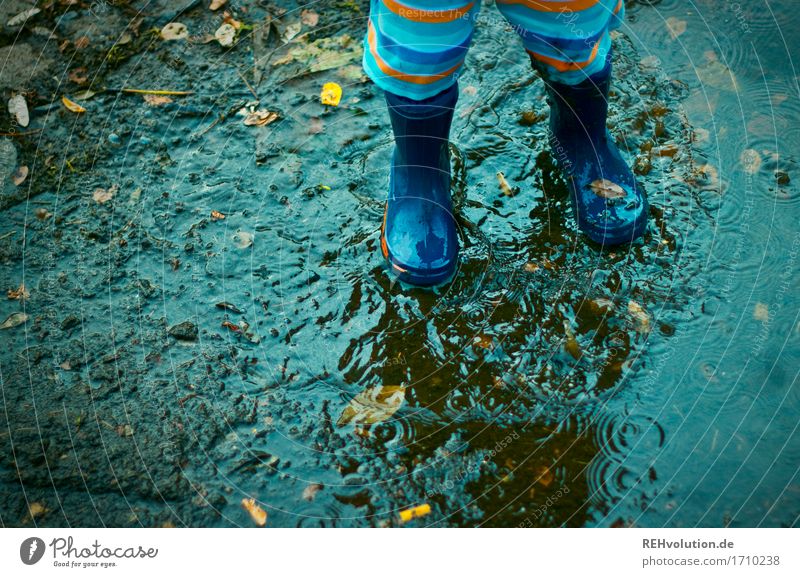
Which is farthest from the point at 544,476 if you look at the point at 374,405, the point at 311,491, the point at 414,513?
the point at 311,491

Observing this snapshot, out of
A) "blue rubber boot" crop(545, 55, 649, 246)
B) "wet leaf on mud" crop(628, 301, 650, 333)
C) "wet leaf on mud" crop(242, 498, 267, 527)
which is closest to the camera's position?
"wet leaf on mud" crop(242, 498, 267, 527)

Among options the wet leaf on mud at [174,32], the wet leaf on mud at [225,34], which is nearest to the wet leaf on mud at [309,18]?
the wet leaf on mud at [225,34]

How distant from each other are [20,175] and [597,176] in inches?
71.2

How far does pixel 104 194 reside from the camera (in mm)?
2369

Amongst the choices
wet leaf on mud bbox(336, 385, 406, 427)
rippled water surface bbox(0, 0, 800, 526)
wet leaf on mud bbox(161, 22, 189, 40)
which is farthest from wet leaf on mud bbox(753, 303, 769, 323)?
wet leaf on mud bbox(161, 22, 189, 40)

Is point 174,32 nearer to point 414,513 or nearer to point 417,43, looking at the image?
point 417,43

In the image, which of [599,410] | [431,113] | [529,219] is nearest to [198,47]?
[431,113]

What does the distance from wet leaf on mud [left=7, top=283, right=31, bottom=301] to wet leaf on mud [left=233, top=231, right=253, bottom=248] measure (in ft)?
1.97

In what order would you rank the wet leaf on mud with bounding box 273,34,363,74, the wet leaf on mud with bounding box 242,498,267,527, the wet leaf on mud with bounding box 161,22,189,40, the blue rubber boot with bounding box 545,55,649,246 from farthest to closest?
the wet leaf on mud with bounding box 161,22,189,40 → the wet leaf on mud with bounding box 273,34,363,74 → the blue rubber boot with bounding box 545,55,649,246 → the wet leaf on mud with bounding box 242,498,267,527

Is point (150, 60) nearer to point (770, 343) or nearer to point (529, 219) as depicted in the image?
point (529, 219)

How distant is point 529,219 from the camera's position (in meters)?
2.23

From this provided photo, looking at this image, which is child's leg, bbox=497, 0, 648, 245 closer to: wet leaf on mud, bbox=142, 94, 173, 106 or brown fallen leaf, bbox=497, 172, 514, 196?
brown fallen leaf, bbox=497, 172, 514, 196

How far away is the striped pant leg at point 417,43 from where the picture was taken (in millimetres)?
1679
